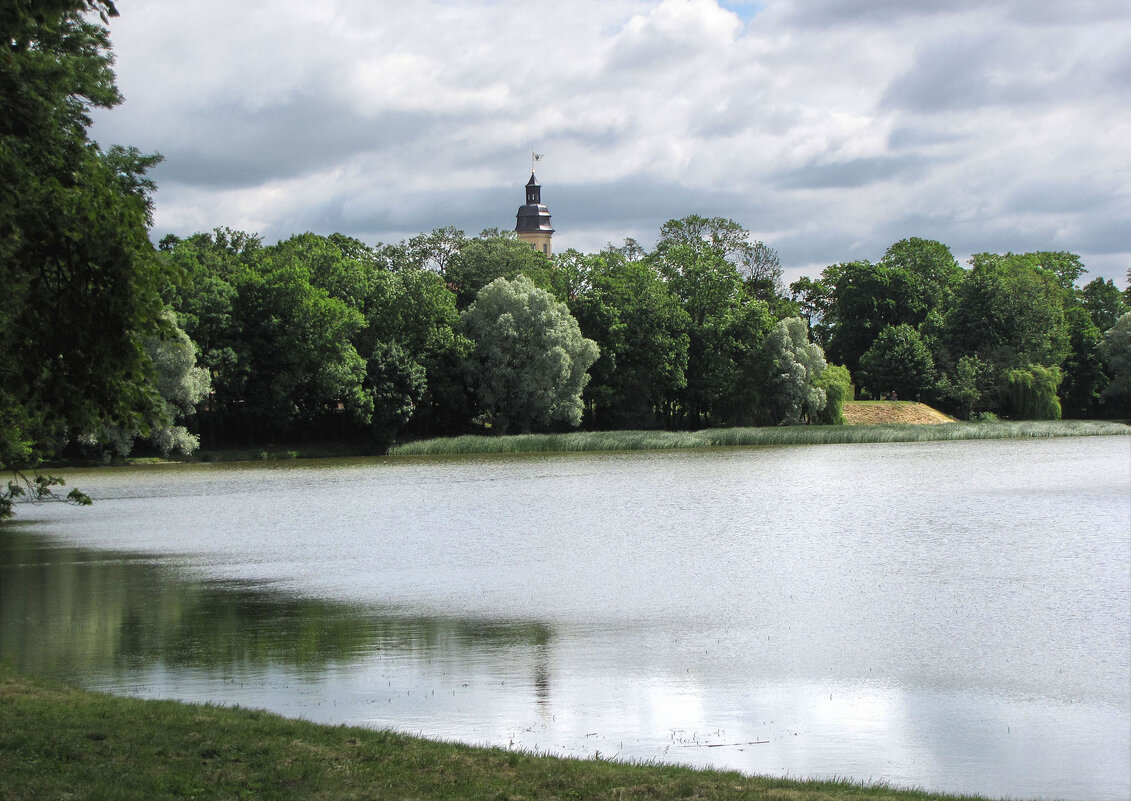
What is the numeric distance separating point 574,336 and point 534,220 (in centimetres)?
10336

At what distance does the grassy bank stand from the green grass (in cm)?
5134

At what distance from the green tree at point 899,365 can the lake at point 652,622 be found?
2061 inches

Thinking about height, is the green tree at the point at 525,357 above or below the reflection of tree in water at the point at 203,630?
above

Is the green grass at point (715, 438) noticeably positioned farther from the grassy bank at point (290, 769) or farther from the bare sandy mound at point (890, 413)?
the grassy bank at point (290, 769)

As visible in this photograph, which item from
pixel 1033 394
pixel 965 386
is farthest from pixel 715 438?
pixel 1033 394

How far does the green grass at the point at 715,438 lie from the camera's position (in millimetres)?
61094

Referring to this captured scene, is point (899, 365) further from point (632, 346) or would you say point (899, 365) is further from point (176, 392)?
point (176, 392)

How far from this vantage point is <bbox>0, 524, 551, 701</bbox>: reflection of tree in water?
13.4 metres

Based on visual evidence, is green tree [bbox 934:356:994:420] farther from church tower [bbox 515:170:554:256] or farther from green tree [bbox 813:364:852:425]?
church tower [bbox 515:170:554:256]

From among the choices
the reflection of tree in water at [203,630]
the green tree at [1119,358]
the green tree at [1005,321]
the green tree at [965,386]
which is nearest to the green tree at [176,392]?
the reflection of tree in water at [203,630]

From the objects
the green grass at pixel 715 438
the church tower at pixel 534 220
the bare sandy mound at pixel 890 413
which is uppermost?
the church tower at pixel 534 220

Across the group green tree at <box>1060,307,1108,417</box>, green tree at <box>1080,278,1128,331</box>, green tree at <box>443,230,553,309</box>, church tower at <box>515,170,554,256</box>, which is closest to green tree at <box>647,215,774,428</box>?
green tree at <box>443,230,553,309</box>

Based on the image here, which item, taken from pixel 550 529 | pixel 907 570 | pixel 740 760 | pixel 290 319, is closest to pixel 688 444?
pixel 290 319

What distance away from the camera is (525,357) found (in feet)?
220
